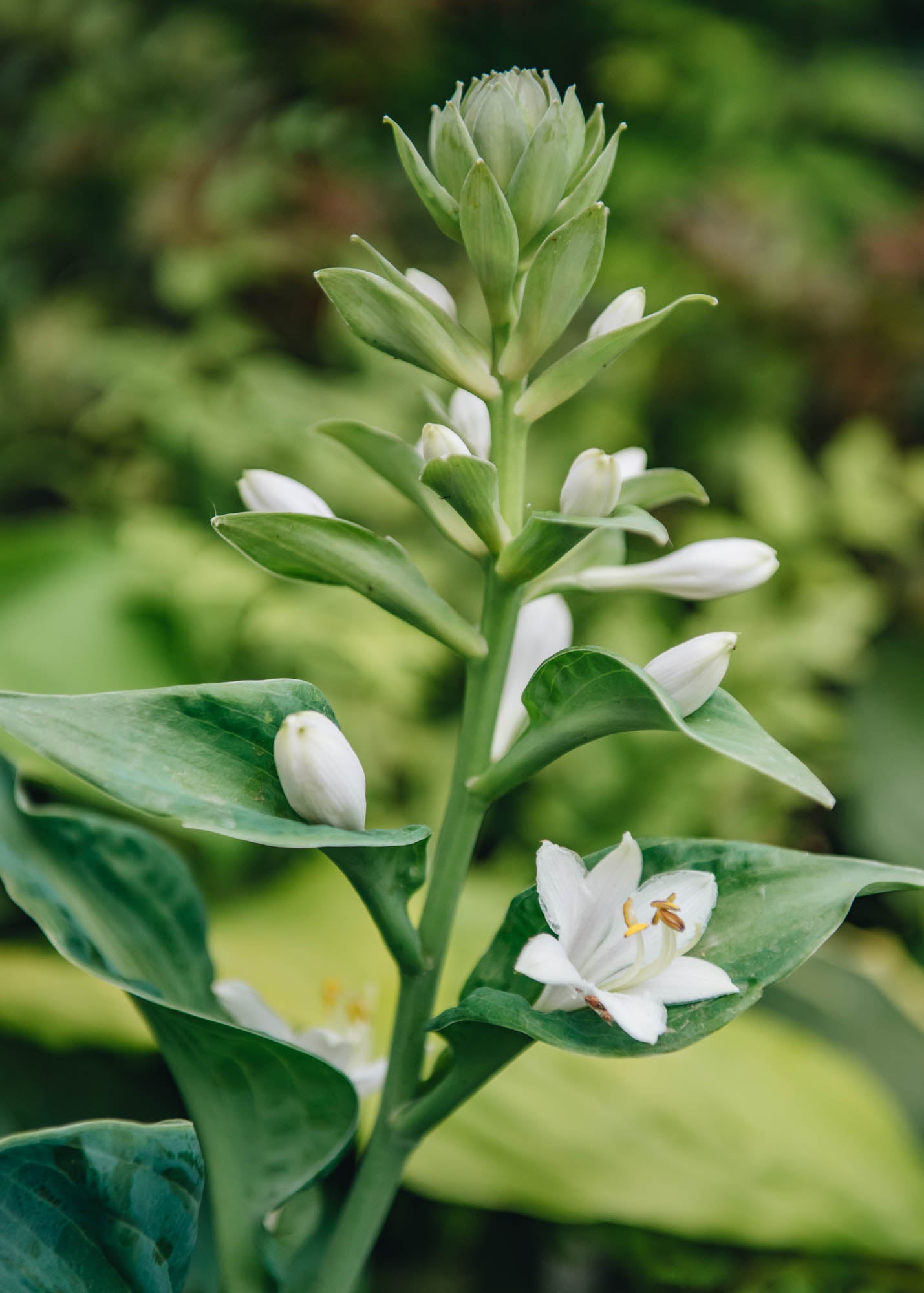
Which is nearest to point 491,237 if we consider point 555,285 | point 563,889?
point 555,285

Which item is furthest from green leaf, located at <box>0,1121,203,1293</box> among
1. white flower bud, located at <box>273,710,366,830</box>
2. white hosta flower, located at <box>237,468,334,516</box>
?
white hosta flower, located at <box>237,468,334,516</box>

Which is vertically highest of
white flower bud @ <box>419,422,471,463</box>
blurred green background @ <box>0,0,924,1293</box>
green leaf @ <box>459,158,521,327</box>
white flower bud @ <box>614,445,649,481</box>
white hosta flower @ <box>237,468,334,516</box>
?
green leaf @ <box>459,158,521,327</box>

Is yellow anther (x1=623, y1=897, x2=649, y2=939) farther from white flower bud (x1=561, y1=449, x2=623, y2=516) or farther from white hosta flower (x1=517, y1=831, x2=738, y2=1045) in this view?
white flower bud (x1=561, y1=449, x2=623, y2=516)

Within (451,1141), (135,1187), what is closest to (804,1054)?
(451,1141)

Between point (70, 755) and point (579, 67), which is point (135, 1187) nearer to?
point (70, 755)

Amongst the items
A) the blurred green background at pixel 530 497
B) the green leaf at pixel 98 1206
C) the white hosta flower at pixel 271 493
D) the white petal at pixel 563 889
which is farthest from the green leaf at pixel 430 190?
the blurred green background at pixel 530 497

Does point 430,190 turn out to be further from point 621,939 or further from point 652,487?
point 621,939
